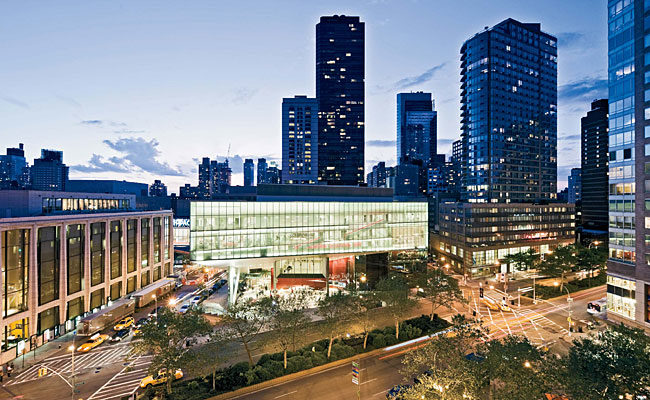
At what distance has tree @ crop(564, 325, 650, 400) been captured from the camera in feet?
68.8

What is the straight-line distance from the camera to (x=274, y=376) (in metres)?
33.7

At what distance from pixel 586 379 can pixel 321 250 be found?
155 ft

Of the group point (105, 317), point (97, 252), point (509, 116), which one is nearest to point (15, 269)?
point (97, 252)

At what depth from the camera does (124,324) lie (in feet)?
161

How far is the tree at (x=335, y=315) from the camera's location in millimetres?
36406

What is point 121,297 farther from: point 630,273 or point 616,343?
point 630,273

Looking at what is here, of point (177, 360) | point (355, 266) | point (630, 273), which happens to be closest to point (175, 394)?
point (177, 360)

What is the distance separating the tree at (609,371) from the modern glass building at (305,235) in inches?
1763

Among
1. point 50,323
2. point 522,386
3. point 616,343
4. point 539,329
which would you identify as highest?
point 616,343

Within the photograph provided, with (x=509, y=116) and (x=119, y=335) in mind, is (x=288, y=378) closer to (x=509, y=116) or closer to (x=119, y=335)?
(x=119, y=335)

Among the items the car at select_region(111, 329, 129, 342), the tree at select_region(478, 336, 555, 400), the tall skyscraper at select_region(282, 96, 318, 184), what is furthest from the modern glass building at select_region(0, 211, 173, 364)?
the tall skyscraper at select_region(282, 96, 318, 184)

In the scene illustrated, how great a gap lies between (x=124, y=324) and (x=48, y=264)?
13.9 m

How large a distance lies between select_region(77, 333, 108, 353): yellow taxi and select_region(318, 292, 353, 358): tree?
32243 mm

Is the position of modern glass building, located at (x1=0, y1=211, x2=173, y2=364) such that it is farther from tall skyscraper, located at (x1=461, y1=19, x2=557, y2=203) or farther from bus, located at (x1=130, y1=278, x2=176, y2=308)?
tall skyscraper, located at (x1=461, y1=19, x2=557, y2=203)
